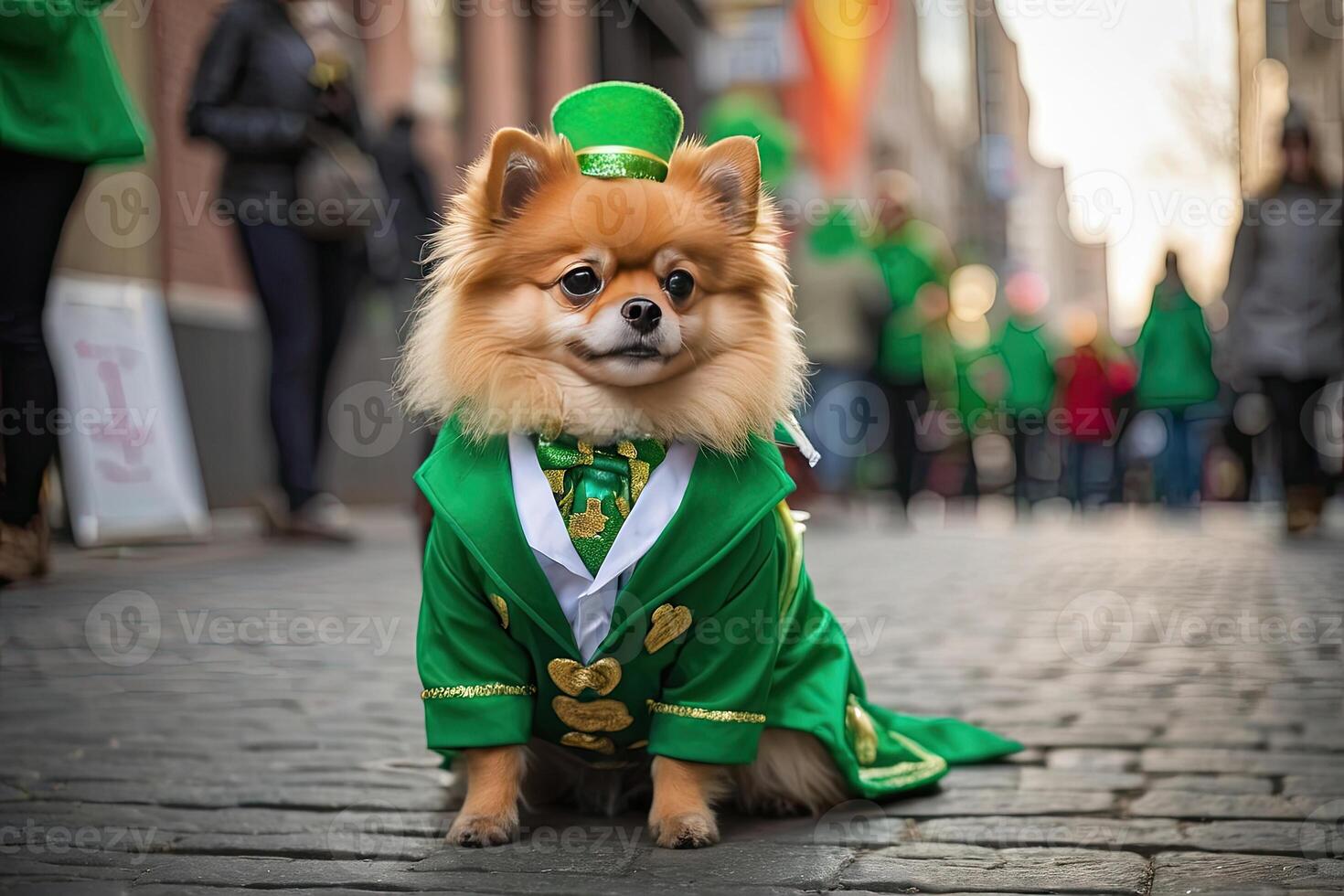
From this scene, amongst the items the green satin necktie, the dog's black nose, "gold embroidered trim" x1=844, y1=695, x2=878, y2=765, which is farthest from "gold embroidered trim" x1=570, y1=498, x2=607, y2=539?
"gold embroidered trim" x1=844, y1=695, x2=878, y2=765

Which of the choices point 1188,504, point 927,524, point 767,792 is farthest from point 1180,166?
point 767,792

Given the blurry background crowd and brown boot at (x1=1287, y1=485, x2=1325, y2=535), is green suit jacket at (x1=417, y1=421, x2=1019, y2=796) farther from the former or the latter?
brown boot at (x1=1287, y1=485, x2=1325, y2=535)

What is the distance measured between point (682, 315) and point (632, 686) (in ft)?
2.24

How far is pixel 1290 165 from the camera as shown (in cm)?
986

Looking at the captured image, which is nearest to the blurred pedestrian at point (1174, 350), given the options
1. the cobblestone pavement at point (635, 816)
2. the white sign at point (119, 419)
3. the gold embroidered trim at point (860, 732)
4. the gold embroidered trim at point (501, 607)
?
the cobblestone pavement at point (635, 816)

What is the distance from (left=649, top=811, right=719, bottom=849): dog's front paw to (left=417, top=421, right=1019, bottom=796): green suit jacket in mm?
110

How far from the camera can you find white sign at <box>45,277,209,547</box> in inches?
288

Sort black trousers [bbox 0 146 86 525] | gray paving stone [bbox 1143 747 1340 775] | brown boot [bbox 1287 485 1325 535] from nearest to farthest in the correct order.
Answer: gray paving stone [bbox 1143 747 1340 775], black trousers [bbox 0 146 86 525], brown boot [bbox 1287 485 1325 535]

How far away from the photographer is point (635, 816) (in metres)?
2.98

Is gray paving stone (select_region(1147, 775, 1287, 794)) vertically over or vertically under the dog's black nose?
under

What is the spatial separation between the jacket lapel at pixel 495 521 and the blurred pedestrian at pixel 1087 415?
13194 mm

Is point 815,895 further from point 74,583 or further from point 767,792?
point 74,583

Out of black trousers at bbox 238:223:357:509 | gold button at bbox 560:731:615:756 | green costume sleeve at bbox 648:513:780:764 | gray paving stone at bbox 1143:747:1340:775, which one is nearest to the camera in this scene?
green costume sleeve at bbox 648:513:780:764

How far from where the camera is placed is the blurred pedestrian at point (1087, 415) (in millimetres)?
15352
